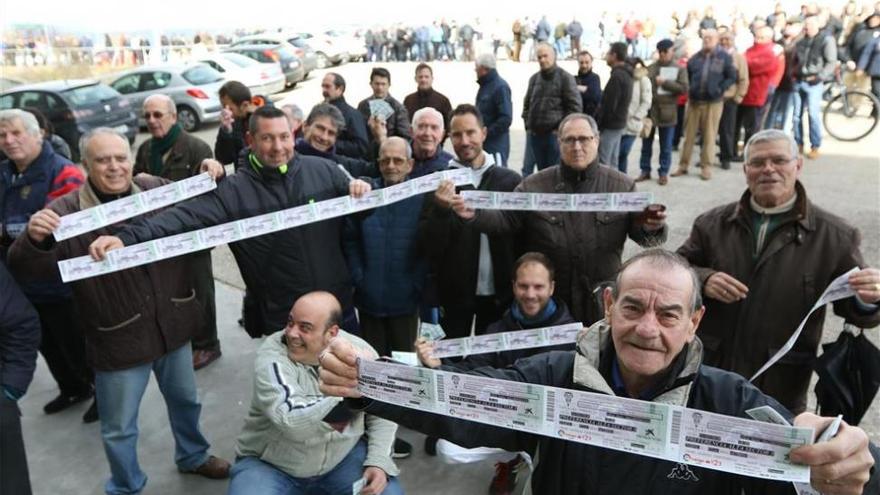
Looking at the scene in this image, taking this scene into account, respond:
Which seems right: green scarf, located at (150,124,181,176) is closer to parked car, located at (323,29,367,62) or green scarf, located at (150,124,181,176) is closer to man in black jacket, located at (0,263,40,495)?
man in black jacket, located at (0,263,40,495)

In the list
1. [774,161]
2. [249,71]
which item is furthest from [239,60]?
[774,161]

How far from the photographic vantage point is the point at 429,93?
8.64m

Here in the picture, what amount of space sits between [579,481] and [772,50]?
10058 mm

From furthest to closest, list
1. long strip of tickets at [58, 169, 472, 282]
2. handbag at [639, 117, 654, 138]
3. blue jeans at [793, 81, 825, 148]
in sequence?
1. blue jeans at [793, 81, 825, 148]
2. handbag at [639, 117, 654, 138]
3. long strip of tickets at [58, 169, 472, 282]

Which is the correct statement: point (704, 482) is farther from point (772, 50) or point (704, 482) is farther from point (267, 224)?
point (772, 50)

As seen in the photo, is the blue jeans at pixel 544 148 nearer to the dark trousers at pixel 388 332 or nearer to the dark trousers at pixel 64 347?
the dark trousers at pixel 388 332

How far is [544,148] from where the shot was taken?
27.8 ft

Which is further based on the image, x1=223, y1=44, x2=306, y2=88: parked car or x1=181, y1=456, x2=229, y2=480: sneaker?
x1=223, y1=44, x2=306, y2=88: parked car

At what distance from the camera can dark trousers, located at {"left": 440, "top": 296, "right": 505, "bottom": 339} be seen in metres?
4.18

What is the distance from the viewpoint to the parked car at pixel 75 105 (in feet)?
41.0

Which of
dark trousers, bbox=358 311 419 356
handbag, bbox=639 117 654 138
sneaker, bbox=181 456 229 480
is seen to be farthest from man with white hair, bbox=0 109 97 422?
handbag, bbox=639 117 654 138

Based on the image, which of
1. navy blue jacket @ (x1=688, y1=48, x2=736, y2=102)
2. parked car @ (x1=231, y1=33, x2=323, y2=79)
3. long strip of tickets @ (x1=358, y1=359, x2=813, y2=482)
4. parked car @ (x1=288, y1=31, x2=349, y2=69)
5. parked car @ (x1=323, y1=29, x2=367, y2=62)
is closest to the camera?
long strip of tickets @ (x1=358, y1=359, x2=813, y2=482)

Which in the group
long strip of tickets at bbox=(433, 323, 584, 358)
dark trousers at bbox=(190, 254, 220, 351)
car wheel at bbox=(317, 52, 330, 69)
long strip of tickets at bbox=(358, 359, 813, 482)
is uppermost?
car wheel at bbox=(317, 52, 330, 69)

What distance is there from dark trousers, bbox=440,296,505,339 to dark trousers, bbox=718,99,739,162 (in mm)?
7471
